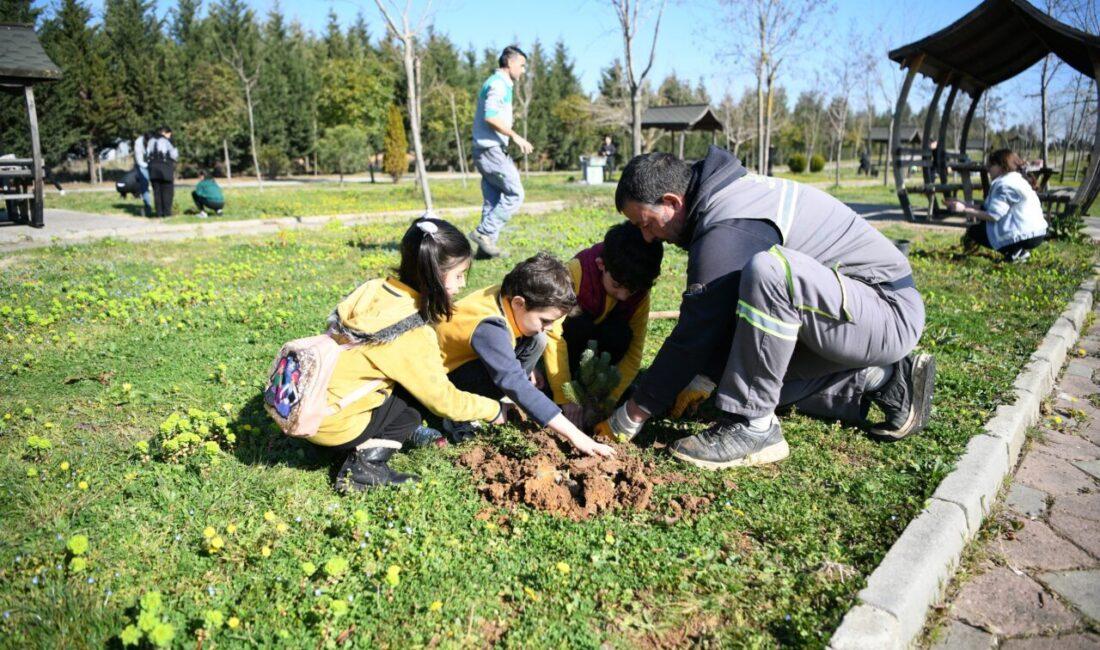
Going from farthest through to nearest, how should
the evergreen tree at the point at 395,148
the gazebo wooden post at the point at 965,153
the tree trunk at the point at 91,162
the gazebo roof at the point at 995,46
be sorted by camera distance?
the evergreen tree at the point at 395,148 → the tree trunk at the point at 91,162 → the gazebo wooden post at the point at 965,153 → the gazebo roof at the point at 995,46

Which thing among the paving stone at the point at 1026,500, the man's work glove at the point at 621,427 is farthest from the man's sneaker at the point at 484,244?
the paving stone at the point at 1026,500

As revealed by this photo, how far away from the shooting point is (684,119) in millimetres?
27438

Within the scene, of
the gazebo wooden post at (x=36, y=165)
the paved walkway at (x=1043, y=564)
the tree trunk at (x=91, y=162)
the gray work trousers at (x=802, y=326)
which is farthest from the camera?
the tree trunk at (x=91, y=162)

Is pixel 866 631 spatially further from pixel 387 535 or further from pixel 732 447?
pixel 387 535

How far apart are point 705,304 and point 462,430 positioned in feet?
4.18

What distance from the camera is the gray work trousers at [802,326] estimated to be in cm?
262

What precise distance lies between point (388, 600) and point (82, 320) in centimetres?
419

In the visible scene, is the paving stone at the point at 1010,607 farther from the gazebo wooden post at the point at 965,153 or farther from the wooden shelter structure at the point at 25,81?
the wooden shelter structure at the point at 25,81

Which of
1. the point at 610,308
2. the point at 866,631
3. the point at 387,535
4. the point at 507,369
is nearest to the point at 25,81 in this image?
the point at 610,308

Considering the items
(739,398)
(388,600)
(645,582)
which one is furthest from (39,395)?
(739,398)

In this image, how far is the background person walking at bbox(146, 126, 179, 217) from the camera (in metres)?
11.9

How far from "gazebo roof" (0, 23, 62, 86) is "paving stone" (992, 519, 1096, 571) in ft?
41.9

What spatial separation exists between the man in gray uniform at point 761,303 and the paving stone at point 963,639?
0.97m

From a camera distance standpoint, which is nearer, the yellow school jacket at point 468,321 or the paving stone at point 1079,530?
the paving stone at point 1079,530
